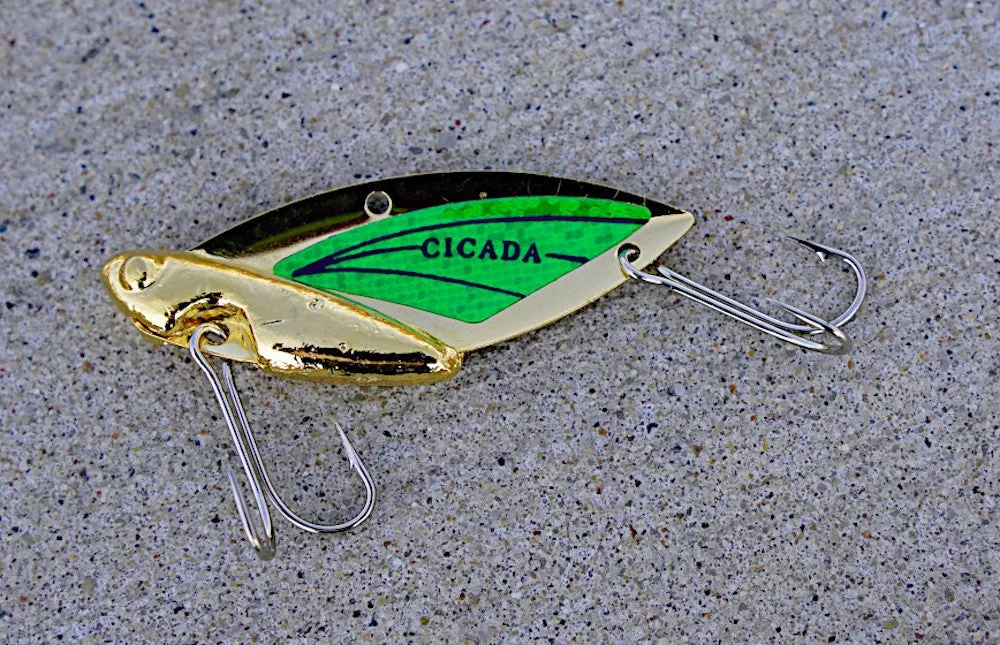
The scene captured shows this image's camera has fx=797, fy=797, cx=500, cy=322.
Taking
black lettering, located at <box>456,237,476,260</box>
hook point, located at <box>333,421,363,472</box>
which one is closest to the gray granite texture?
hook point, located at <box>333,421,363,472</box>

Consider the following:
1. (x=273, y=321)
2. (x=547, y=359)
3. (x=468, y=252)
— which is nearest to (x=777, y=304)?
(x=547, y=359)

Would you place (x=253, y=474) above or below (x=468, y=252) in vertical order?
below

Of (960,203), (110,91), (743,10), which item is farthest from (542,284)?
(110,91)

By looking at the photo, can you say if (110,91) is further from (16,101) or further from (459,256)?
(459,256)

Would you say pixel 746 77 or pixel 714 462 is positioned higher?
pixel 746 77

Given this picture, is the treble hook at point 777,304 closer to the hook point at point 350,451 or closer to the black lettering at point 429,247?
the black lettering at point 429,247

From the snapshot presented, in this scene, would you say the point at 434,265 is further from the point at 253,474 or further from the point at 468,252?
the point at 253,474

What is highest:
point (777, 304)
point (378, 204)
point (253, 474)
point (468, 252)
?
point (378, 204)
